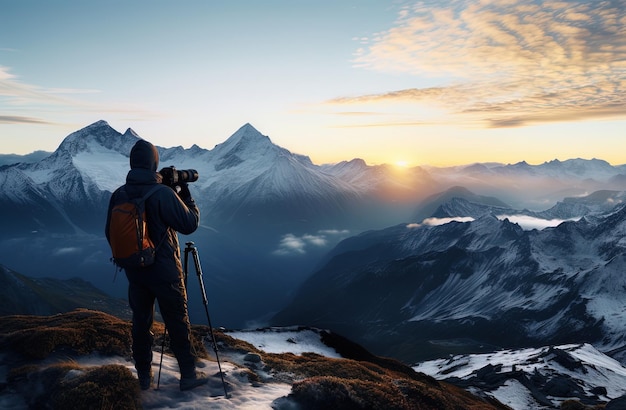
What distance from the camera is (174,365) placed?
1542cm

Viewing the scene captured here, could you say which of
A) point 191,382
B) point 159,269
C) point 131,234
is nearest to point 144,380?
point 191,382

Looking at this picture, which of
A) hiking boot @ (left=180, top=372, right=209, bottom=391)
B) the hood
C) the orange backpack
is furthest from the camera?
hiking boot @ (left=180, top=372, right=209, bottom=391)

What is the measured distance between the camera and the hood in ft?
38.4

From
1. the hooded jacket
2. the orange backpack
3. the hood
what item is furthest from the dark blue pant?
the hood

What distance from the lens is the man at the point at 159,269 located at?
11445 millimetres

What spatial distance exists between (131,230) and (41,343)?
7.10 m

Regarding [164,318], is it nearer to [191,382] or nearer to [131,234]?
[191,382]

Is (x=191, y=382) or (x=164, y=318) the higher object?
(x=164, y=318)

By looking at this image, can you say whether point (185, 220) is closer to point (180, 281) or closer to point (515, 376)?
point (180, 281)

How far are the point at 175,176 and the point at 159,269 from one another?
2.54 meters

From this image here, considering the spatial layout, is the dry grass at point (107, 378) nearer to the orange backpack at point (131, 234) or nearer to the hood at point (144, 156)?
the orange backpack at point (131, 234)

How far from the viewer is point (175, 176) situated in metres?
12.1

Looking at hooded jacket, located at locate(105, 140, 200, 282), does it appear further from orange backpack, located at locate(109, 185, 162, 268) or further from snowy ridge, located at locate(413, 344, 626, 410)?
snowy ridge, located at locate(413, 344, 626, 410)

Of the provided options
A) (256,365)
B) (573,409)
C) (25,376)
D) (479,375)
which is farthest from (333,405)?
(479,375)
